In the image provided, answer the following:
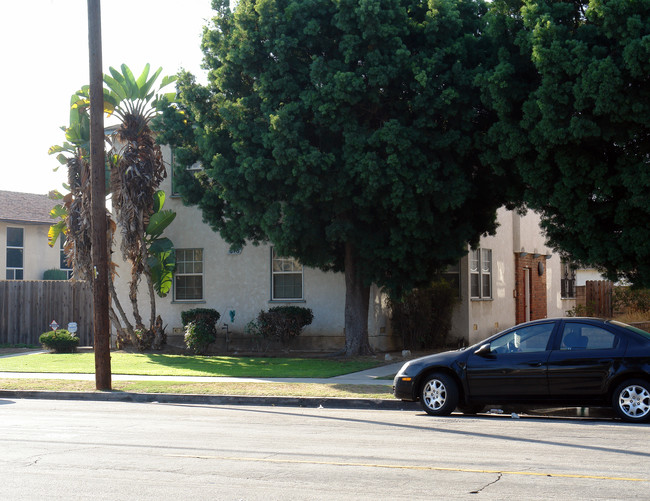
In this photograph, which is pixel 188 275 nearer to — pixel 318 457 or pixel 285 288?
pixel 285 288

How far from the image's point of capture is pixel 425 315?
80.0 ft

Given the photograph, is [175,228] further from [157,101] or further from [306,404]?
[306,404]

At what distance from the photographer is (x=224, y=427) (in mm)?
11805

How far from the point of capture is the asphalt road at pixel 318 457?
7.30 metres

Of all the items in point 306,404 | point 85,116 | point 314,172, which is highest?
point 85,116

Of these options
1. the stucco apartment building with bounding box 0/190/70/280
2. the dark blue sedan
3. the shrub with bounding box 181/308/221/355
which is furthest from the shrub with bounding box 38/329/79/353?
the stucco apartment building with bounding box 0/190/70/280

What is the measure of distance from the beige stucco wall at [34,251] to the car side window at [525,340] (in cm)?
3392

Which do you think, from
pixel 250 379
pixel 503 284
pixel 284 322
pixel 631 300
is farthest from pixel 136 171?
pixel 631 300

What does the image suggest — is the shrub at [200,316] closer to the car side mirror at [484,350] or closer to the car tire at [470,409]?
the car tire at [470,409]

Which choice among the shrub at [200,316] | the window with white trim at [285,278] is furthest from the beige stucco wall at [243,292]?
the shrub at [200,316]

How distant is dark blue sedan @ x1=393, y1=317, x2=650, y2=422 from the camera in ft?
38.1

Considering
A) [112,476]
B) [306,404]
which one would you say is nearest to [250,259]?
[306,404]

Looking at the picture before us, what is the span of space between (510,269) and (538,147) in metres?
12.6

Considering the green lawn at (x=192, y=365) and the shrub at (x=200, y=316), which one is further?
the shrub at (x=200, y=316)
